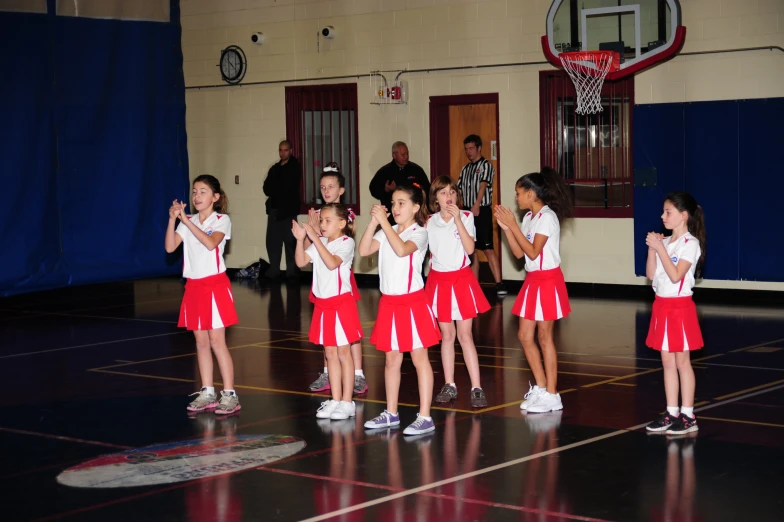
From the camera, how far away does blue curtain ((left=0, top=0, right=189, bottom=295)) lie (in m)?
12.3

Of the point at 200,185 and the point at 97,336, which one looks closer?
the point at 200,185

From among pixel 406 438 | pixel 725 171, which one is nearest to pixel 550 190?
pixel 406 438

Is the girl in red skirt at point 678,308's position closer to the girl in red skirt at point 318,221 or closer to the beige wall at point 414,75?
the girl in red skirt at point 318,221

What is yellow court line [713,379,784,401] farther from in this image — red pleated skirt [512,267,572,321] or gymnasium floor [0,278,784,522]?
red pleated skirt [512,267,572,321]

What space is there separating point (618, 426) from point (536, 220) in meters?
1.29

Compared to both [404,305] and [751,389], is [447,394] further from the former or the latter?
[751,389]

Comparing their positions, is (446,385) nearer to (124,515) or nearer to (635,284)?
(124,515)

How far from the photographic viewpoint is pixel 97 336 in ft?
32.9

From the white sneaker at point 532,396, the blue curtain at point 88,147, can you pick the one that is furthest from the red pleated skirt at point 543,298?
the blue curtain at point 88,147

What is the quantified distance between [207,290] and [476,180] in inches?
219

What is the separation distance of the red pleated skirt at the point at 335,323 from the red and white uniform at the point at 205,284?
0.65 meters

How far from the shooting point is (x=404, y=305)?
5.99 meters

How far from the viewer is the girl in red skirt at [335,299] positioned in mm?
6199

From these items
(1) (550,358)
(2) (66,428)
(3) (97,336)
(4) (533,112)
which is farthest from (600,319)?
(2) (66,428)
